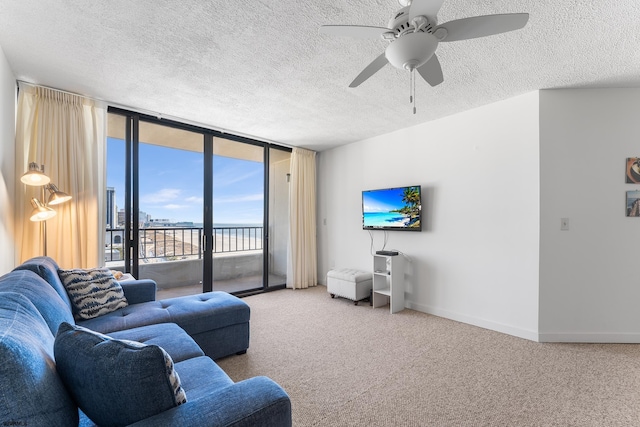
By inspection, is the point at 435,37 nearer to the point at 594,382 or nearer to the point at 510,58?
the point at 510,58

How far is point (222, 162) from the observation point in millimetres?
4430

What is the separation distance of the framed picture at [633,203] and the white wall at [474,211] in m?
0.78

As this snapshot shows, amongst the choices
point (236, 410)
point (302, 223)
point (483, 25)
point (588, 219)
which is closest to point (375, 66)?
point (483, 25)

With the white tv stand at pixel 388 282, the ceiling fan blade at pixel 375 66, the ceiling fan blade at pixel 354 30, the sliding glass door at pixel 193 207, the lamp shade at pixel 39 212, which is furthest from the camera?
the white tv stand at pixel 388 282

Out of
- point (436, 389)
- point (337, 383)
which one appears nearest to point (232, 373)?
point (337, 383)

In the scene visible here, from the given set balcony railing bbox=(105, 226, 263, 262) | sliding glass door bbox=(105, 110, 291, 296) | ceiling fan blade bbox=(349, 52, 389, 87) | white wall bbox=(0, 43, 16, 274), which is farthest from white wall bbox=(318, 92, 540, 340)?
white wall bbox=(0, 43, 16, 274)

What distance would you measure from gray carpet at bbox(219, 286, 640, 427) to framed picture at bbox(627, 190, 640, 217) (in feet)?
4.05

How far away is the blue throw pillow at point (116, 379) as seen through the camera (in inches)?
33.8

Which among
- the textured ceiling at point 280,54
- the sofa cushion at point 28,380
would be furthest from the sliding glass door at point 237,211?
the sofa cushion at point 28,380

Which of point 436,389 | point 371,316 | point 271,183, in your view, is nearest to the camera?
point 436,389

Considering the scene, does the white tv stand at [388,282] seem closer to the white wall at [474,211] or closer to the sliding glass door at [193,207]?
the white wall at [474,211]

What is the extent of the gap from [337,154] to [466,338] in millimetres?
3305

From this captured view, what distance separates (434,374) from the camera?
2230 mm

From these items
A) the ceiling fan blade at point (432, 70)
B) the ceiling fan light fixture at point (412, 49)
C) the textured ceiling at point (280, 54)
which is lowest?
the ceiling fan light fixture at point (412, 49)
